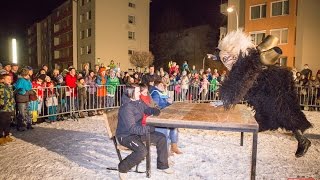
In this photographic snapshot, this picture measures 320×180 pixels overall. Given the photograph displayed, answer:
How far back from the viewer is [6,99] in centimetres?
749

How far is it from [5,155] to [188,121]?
13.5 feet

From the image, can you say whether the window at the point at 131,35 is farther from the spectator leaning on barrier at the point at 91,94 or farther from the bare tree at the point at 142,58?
the spectator leaning on barrier at the point at 91,94

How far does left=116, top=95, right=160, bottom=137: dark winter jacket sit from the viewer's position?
4.67 metres

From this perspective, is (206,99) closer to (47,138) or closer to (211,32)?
(47,138)

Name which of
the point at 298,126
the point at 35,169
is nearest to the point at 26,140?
the point at 35,169

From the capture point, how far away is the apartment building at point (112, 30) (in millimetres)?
40781

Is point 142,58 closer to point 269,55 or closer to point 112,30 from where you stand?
point 112,30

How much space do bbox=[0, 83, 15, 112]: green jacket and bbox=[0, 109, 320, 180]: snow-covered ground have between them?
2.67ft

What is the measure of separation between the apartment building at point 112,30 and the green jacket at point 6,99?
33289 mm

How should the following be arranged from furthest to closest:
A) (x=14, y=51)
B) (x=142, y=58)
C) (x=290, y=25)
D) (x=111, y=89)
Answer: (x=142, y=58) < (x=290, y=25) < (x=111, y=89) < (x=14, y=51)

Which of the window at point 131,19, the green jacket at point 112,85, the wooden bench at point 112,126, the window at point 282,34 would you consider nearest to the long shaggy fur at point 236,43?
the wooden bench at point 112,126

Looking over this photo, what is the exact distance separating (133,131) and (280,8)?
28.6 m

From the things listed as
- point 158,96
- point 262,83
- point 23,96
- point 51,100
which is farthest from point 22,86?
point 262,83

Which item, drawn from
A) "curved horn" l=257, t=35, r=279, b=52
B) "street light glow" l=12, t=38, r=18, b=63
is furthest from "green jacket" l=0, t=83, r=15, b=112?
"curved horn" l=257, t=35, r=279, b=52
